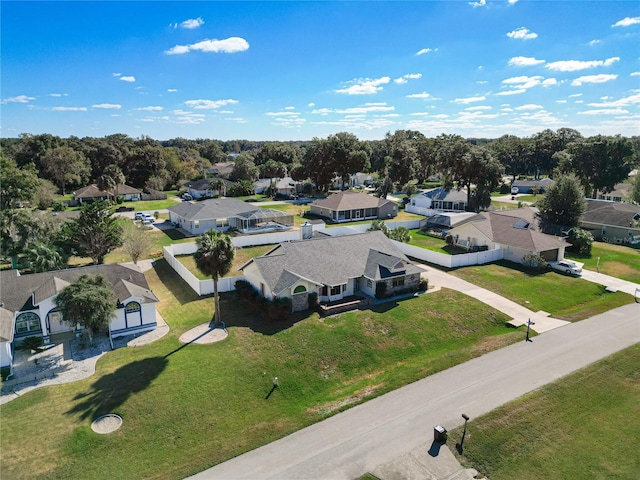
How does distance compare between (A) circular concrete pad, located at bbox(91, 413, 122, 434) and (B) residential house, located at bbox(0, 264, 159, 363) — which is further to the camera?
(B) residential house, located at bbox(0, 264, 159, 363)

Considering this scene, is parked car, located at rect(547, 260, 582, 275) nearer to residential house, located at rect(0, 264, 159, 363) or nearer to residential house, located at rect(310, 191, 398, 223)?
residential house, located at rect(310, 191, 398, 223)

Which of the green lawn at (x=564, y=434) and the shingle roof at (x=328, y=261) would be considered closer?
the green lawn at (x=564, y=434)

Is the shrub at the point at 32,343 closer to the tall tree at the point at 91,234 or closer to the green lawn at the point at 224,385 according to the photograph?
the green lawn at the point at 224,385

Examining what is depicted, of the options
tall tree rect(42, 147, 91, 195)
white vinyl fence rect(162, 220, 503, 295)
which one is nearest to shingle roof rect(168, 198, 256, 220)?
white vinyl fence rect(162, 220, 503, 295)

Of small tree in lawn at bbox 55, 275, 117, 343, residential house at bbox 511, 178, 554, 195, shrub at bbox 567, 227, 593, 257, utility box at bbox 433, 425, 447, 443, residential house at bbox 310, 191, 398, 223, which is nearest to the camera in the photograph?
utility box at bbox 433, 425, 447, 443

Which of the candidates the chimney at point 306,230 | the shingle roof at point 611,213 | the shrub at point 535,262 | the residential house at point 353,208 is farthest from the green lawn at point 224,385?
the shingle roof at point 611,213

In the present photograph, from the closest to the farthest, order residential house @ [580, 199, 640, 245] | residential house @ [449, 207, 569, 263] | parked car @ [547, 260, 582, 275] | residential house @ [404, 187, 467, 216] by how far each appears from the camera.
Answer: parked car @ [547, 260, 582, 275] → residential house @ [449, 207, 569, 263] → residential house @ [580, 199, 640, 245] → residential house @ [404, 187, 467, 216]

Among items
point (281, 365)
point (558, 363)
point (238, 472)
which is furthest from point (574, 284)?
point (238, 472)

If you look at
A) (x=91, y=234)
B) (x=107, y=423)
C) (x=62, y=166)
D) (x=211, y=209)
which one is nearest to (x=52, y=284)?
(x=91, y=234)
